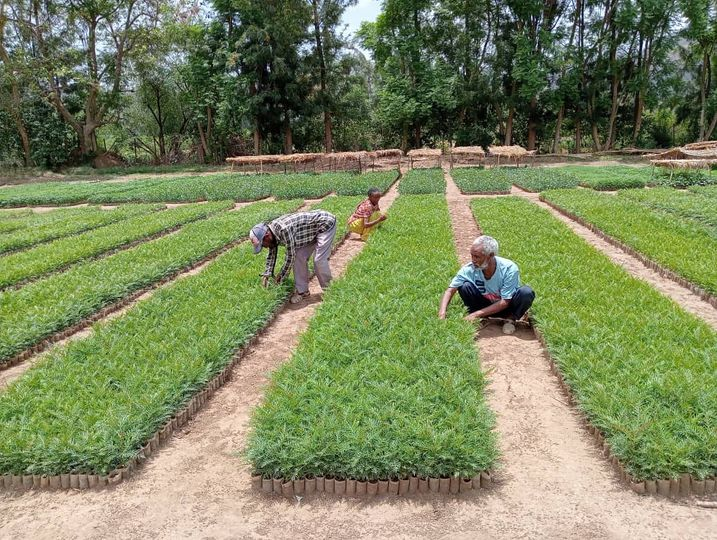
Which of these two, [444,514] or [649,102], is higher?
[649,102]

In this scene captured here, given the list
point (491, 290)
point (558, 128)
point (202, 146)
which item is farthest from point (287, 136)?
point (491, 290)

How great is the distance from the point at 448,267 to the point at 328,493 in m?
5.09

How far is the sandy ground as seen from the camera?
326 cm

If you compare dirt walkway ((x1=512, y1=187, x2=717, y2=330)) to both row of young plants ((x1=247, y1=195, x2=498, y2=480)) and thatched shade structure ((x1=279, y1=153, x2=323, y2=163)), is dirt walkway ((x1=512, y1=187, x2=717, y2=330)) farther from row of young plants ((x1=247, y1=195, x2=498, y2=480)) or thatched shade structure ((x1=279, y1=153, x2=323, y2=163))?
thatched shade structure ((x1=279, y1=153, x2=323, y2=163))

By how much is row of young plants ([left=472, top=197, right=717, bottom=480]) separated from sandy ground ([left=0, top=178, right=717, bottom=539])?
0.28 m

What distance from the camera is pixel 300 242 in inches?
290

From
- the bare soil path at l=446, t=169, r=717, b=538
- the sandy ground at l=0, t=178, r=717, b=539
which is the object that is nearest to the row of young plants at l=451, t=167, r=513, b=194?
the bare soil path at l=446, t=169, r=717, b=538

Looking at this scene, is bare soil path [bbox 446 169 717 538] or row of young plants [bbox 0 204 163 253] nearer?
bare soil path [bbox 446 169 717 538]

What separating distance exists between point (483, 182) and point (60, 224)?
1510 cm

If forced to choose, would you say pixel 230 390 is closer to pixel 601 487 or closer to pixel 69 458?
pixel 69 458

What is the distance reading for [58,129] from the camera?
37375 mm

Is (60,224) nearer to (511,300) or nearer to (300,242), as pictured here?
(300,242)

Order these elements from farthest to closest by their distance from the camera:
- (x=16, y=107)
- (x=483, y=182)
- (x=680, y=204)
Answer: (x=16, y=107), (x=483, y=182), (x=680, y=204)

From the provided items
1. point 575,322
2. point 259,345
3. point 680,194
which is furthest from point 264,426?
point 680,194
